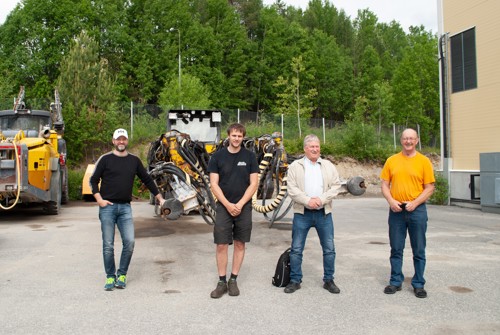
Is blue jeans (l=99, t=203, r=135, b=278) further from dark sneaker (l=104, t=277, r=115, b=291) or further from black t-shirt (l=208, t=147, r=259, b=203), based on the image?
black t-shirt (l=208, t=147, r=259, b=203)

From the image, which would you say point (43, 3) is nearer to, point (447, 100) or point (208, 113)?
point (208, 113)

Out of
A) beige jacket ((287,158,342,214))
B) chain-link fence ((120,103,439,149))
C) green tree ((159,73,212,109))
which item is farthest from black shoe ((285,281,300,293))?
green tree ((159,73,212,109))

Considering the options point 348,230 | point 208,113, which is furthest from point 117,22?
point 348,230

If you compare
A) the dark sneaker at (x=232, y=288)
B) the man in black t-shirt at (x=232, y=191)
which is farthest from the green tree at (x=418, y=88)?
the dark sneaker at (x=232, y=288)

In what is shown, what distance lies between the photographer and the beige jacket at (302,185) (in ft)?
19.7

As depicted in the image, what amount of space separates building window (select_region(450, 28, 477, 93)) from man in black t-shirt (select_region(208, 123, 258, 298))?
43.0 ft

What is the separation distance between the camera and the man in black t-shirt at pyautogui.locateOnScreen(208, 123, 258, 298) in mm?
5785

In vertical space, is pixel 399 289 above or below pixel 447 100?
below

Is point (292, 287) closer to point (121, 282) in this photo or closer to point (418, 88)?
point (121, 282)

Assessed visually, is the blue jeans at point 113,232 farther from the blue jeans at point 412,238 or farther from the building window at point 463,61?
the building window at point 463,61

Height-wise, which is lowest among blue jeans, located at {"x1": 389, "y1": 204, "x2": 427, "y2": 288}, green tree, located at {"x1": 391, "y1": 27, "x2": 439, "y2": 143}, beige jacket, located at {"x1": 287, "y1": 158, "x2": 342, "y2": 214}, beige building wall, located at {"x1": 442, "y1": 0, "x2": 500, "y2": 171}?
blue jeans, located at {"x1": 389, "y1": 204, "x2": 427, "y2": 288}

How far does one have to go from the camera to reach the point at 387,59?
65.6 m

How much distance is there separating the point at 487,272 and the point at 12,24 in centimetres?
4265

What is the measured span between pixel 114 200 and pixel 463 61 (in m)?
14.4
